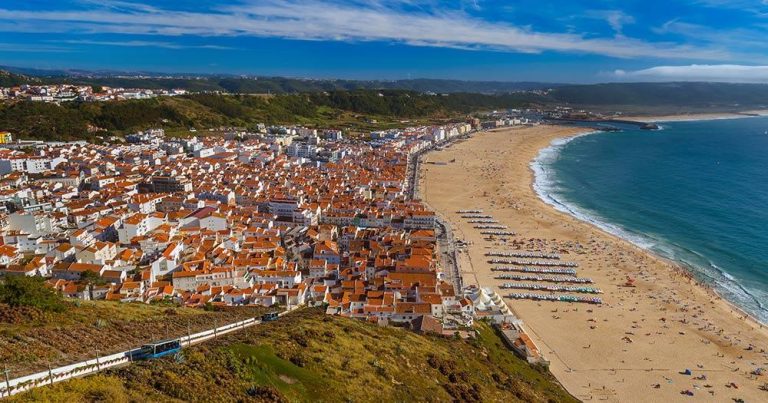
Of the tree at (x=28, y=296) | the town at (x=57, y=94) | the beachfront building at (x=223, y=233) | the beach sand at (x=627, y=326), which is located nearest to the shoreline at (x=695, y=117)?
the beachfront building at (x=223, y=233)

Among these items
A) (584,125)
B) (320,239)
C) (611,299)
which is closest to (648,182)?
(611,299)

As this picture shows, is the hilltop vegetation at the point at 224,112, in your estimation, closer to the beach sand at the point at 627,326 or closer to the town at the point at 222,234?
the town at the point at 222,234

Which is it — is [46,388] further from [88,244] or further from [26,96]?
[26,96]

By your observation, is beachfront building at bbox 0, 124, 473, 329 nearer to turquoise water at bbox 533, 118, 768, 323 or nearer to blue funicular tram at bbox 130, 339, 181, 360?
blue funicular tram at bbox 130, 339, 181, 360

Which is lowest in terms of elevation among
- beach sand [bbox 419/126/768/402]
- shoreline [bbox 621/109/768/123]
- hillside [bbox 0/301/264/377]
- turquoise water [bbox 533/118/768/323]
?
beach sand [bbox 419/126/768/402]

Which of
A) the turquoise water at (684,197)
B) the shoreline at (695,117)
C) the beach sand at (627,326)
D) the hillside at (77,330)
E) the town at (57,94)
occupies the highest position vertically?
the town at (57,94)

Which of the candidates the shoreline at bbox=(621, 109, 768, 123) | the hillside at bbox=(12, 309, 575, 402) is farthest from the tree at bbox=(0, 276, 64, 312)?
the shoreline at bbox=(621, 109, 768, 123)
